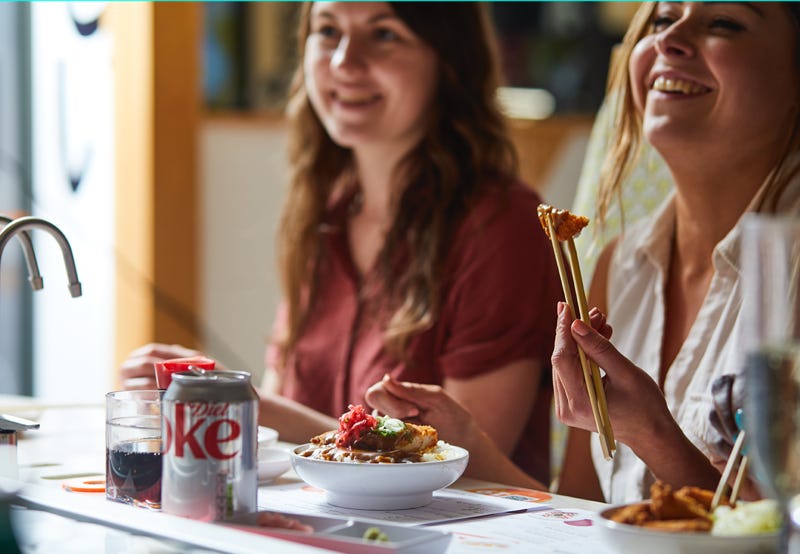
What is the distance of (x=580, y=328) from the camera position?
104 cm

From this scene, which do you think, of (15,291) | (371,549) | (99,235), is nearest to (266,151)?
(99,235)

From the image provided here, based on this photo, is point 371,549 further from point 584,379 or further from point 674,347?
point 674,347

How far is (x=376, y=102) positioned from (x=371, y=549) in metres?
1.27

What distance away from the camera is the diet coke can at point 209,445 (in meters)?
0.95

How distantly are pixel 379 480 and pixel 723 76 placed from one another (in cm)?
72

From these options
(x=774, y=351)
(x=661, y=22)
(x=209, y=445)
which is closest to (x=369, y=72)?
(x=661, y=22)

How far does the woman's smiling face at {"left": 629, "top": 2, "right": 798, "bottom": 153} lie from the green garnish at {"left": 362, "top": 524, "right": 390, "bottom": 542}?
0.75 meters

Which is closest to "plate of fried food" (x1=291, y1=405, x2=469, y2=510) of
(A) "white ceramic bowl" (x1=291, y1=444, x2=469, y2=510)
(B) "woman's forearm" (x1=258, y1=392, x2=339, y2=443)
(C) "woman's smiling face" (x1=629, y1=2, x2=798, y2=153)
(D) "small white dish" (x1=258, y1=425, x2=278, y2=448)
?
(A) "white ceramic bowl" (x1=291, y1=444, x2=469, y2=510)

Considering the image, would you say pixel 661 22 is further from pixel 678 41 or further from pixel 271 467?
pixel 271 467

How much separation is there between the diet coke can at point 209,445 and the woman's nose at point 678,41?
802 millimetres

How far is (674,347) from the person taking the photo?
60.9 inches

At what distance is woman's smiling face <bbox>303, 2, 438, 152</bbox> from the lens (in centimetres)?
201

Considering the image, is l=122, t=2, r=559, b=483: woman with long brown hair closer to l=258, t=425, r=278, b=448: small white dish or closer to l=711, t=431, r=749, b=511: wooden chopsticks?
l=258, t=425, r=278, b=448: small white dish

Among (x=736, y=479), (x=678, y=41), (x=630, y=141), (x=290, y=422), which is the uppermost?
(x=678, y=41)
